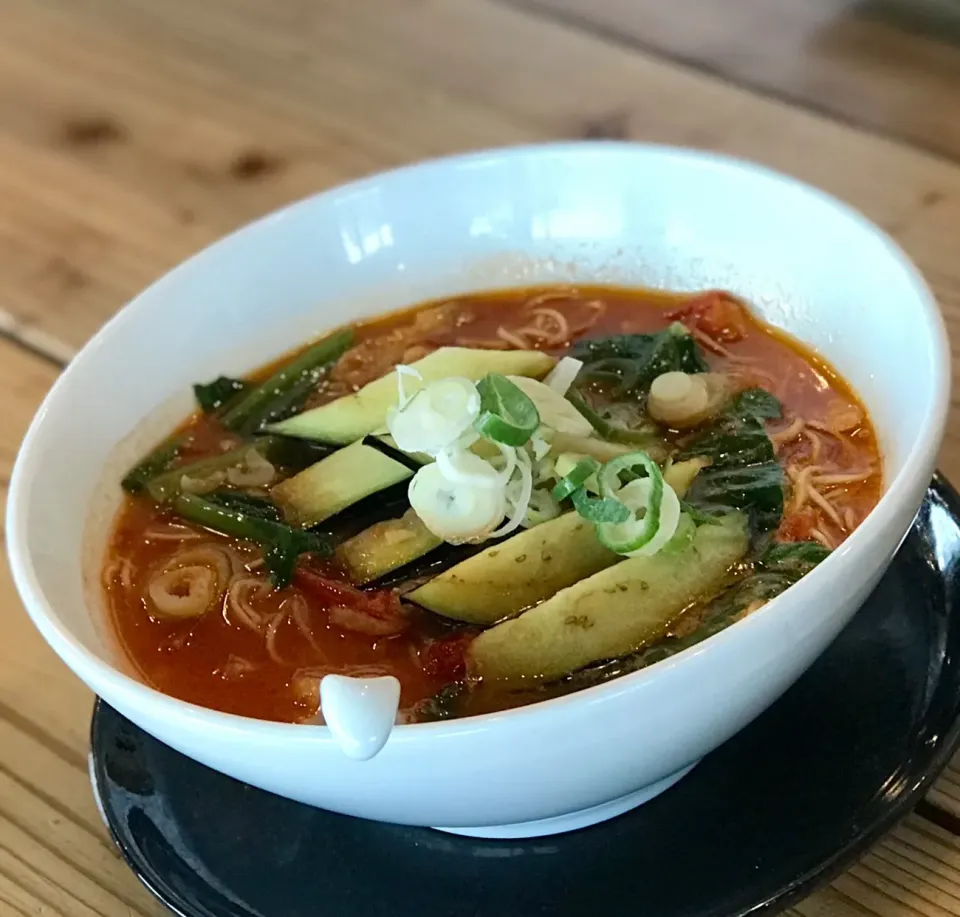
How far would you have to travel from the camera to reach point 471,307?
5.81ft

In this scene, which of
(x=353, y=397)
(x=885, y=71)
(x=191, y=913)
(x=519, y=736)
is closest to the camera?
(x=519, y=736)

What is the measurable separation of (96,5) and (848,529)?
7.74ft

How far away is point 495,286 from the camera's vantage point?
178cm

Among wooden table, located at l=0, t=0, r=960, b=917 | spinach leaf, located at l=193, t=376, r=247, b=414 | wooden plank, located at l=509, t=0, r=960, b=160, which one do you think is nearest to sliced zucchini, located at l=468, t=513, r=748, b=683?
spinach leaf, located at l=193, t=376, r=247, b=414

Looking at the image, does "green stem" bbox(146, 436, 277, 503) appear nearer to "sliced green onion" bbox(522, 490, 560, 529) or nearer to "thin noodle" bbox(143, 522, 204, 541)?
"thin noodle" bbox(143, 522, 204, 541)

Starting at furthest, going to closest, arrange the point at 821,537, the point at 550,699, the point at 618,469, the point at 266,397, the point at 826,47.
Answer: the point at 826,47, the point at 266,397, the point at 821,537, the point at 618,469, the point at 550,699

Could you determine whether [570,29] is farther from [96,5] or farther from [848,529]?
[848,529]

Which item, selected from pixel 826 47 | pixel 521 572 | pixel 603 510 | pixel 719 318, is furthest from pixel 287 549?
pixel 826 47

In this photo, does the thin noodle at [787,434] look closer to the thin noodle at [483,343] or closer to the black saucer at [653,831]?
the black saucer at [653,831]

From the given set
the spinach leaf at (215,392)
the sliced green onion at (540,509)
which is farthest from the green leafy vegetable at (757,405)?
the spinach leaf at (215,392)

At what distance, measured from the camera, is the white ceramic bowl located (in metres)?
0.94

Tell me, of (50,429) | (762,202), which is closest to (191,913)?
(50,429)

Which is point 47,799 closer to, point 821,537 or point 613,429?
point 613,429

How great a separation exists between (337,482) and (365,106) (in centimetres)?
129
